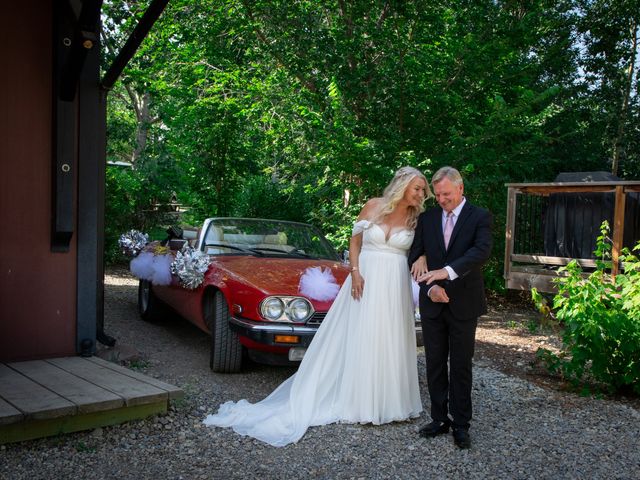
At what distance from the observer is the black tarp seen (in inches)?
396

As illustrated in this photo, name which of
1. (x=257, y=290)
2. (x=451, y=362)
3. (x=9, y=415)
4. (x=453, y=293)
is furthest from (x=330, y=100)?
(x=9, y=415)

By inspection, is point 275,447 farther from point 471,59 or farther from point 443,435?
point 471,59

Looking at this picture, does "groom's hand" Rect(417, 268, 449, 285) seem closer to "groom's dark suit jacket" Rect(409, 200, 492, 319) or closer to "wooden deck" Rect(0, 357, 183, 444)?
"groom's dark suit jacket" Rect(409, 200, 492, 319)

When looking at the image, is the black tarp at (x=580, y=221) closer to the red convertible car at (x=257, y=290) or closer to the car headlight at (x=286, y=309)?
the red convertible car at (x=257, y=290)

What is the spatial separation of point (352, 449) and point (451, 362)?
0.91 metres

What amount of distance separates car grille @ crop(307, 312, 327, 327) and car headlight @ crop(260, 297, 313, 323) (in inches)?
1.5

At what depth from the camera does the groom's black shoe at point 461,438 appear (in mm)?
4184

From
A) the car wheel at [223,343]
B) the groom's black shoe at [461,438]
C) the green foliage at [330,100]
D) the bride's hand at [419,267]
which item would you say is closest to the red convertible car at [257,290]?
the car wheel at [223,343]

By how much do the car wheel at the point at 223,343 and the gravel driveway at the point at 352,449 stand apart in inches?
8.6

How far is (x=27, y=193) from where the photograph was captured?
5223 millimetres

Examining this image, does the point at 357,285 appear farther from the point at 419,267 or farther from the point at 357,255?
the point at 419,267

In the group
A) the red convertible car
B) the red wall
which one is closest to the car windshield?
the red convertible car

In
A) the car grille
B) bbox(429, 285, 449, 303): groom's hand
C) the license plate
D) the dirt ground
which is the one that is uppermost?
bbox(429, 285, 449, 303): groom's hand

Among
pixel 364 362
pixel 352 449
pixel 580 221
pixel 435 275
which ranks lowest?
pixel 352 449
